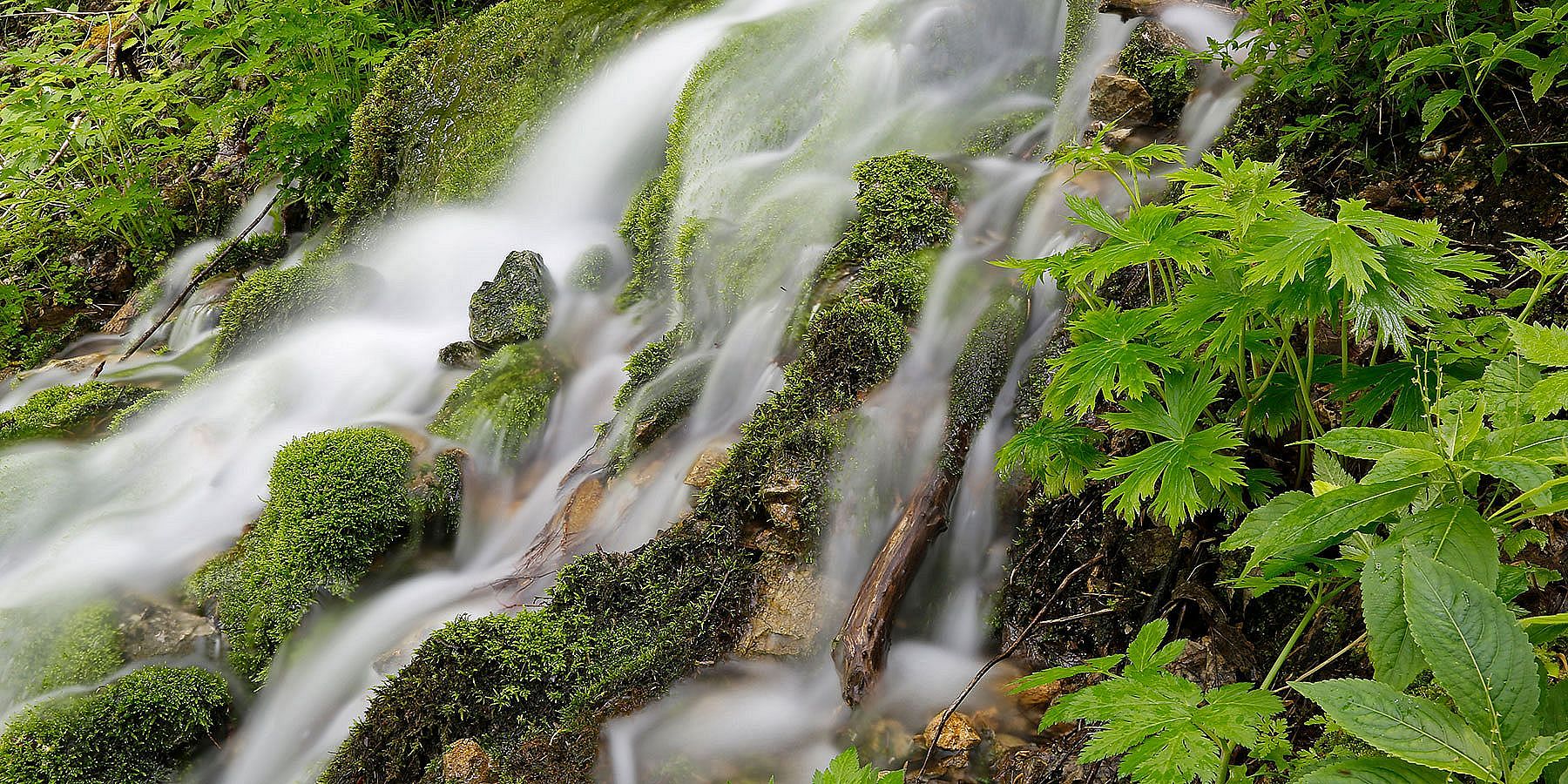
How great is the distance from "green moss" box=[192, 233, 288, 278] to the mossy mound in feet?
2.84

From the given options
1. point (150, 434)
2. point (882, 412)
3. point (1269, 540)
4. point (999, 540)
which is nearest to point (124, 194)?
point (150, 434)

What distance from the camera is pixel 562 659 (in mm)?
3090

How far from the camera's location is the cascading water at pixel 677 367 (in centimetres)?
314

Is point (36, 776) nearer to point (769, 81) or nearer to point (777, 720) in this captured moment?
point (777, 720)

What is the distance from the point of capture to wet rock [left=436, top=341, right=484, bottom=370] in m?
4.99

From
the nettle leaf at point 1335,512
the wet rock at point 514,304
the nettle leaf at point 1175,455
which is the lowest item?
the wet rock at point 514,304

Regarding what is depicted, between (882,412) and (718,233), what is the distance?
5.75ft

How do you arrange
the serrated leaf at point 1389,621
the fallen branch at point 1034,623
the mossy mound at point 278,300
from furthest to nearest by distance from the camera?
the mossy mound at point 278,300, the fallen branch at point 1034,623, the serrated leaf at point 1389,621

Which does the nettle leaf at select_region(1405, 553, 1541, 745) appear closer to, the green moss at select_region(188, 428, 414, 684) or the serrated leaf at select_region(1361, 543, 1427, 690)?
the serrated leaf at select_region(1361, 543, 1427, 690)

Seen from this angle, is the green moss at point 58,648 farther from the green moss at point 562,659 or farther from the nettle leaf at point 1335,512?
the nettle leaf at point 1335,512

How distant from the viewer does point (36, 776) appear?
3373mm

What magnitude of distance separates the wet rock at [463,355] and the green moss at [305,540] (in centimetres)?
83

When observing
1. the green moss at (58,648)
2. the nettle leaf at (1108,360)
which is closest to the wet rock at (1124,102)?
the nettle leaf at (1108,360)

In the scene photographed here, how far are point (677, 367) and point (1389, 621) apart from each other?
3256mm
